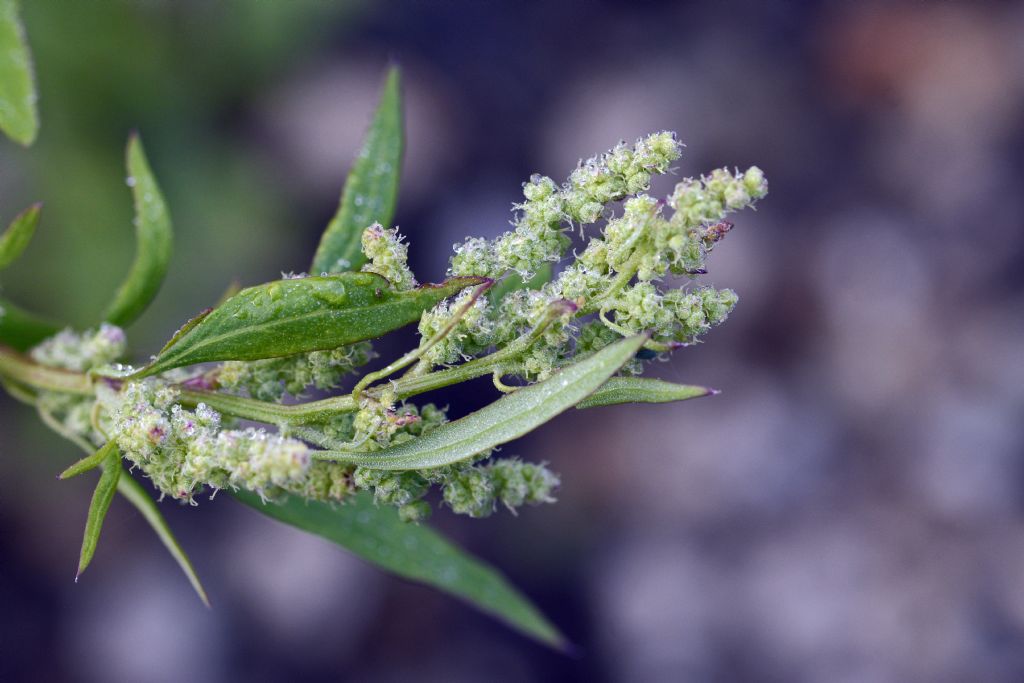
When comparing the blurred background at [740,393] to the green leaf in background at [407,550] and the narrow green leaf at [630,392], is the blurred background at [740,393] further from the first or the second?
the narrow green leaf at [630,392]

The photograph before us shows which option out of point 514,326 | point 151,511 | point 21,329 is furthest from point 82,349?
point 514,326

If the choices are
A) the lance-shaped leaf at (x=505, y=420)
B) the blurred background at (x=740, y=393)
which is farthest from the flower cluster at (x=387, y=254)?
the blurred background at (x=740, y=393)

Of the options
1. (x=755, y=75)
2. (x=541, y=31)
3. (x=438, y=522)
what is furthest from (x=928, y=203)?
(x=438, y=522)

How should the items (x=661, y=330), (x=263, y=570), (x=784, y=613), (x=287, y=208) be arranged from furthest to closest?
(x=784, y=613), (x=263, y=570), (x=287, y=208), (x=661, y=330)

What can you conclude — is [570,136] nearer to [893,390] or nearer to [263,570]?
[893,390]

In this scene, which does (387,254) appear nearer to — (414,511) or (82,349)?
(414,511)

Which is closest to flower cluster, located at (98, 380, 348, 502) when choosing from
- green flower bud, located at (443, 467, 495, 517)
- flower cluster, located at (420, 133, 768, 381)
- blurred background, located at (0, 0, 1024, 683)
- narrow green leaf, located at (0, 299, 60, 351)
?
green flower bud, located at (443, 467, 495, 517)
